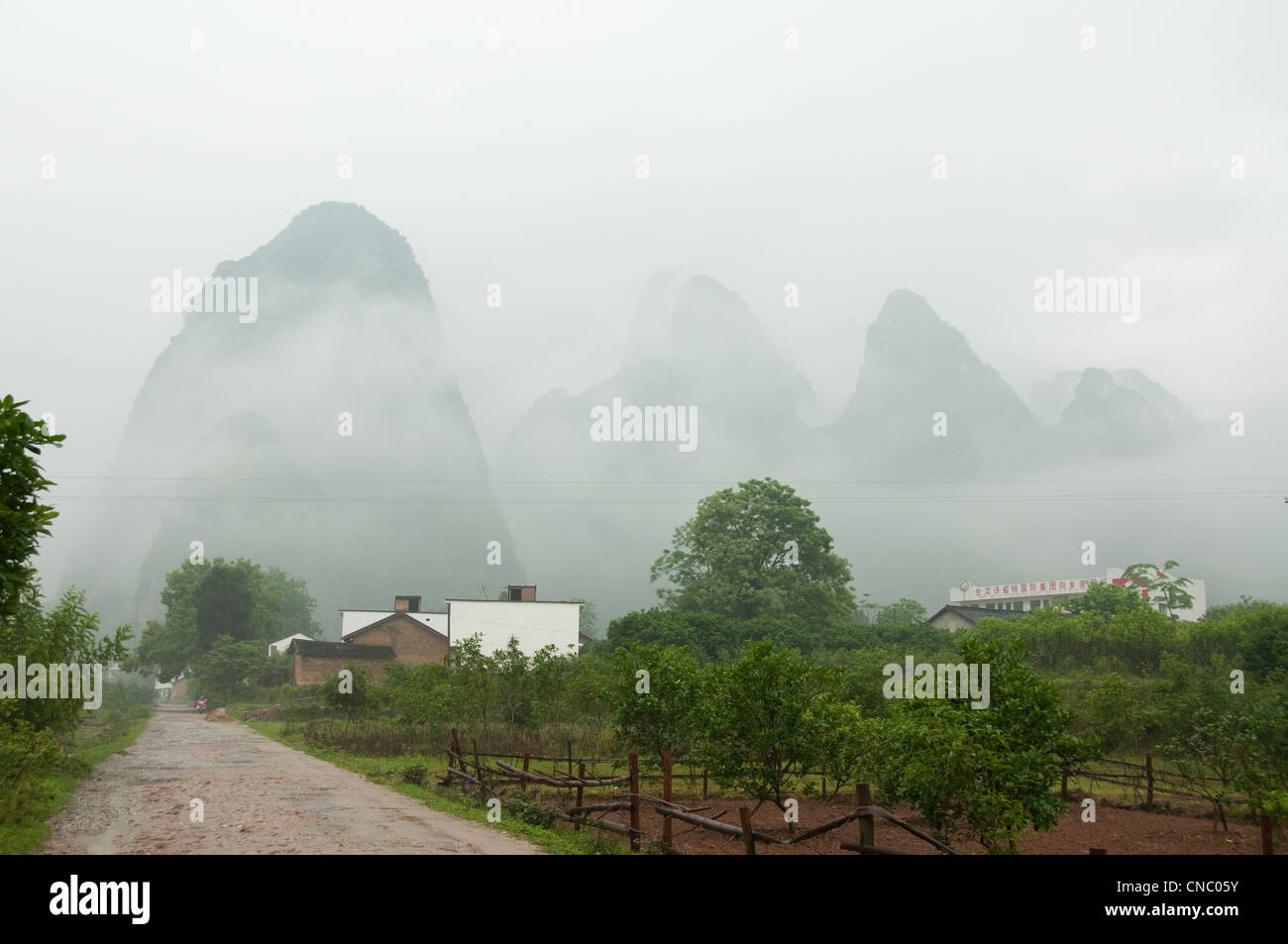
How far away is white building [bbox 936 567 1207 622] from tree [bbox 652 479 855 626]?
28680mm

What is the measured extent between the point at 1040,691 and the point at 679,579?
55.1 meters

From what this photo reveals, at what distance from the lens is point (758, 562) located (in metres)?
62.3

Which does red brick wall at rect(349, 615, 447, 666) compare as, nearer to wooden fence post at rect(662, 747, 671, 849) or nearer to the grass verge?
the grass verge

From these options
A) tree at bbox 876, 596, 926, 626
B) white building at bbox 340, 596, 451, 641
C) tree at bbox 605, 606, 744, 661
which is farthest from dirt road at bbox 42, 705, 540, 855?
A: tree at bbox 876, 596, 926, 626

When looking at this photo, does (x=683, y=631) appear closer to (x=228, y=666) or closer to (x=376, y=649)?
(x=376, y=649)

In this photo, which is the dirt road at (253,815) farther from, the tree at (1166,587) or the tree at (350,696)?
the tree at (1166,587)

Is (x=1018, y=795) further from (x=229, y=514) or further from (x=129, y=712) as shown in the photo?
(x=229, y=514)

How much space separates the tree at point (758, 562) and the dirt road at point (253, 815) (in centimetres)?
3819

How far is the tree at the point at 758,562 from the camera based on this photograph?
59.5 m

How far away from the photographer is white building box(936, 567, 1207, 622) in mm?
84875

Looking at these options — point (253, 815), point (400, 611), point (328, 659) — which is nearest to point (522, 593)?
point (400, 611)

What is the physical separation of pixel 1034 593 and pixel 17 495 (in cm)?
10044

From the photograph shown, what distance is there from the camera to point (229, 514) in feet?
593

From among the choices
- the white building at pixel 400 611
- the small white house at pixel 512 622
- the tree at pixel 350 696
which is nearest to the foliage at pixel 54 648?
the tree at pixel 350 696
